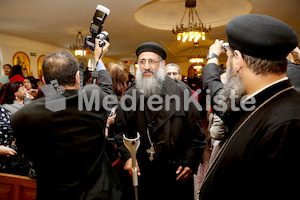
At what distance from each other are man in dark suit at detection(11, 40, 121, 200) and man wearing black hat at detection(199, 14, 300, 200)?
0.81 metres

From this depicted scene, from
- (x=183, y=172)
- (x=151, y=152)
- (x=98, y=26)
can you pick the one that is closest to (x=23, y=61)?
(x=98, y=26)

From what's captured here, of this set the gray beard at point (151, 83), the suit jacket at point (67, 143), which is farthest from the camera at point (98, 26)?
the gray beard at point (151, 83)

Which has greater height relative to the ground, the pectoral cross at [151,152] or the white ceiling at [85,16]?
the white ceiling at [85,16]

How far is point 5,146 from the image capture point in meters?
2.46

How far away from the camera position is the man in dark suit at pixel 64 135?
134cm

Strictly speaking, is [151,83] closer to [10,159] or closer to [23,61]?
[10,159]

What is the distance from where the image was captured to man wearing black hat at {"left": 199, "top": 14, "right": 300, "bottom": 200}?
79 centimetres

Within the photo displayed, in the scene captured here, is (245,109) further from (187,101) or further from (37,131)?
(37,131)

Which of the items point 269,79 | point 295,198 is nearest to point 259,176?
point 295,198

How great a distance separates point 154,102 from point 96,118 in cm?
68

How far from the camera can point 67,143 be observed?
1393 mm

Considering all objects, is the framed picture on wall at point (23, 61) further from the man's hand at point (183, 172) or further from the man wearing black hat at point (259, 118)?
the man wearing black hat at point (259, 118)

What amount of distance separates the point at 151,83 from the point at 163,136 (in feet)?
1.83

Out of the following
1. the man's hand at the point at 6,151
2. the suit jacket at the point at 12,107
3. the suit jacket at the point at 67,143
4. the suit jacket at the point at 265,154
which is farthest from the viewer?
the suit jacket at the point at 12,107
